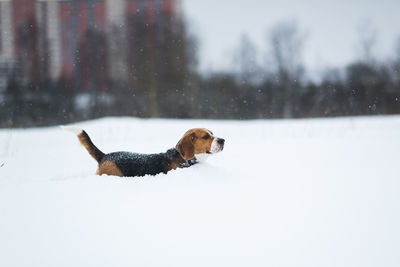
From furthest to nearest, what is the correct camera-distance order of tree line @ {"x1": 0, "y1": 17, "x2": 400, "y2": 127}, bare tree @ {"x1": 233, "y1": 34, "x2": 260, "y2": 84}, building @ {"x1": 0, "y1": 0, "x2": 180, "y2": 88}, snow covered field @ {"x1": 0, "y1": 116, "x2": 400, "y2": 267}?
1. bare tree @ {"x1": 233, "y1": 34, "x2": 260, "y2": 84}
2. building @ {"x1": 0, "y1": 0, "x2": 180, "y2": 88}
3. tree line @ {"x1": 0, "y1": 17, "x2": 400, "y2": 127}
4. snow covered field @ {"x1": 0, "y1": 116, "x2": 400, "y2": 267}

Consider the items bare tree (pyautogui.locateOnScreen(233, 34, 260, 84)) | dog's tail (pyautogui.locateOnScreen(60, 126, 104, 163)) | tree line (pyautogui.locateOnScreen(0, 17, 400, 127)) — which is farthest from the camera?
bare tree (pyautogui.locateOnScreen(233, 34, 260, 84))

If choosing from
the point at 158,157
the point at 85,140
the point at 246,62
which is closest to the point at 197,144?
the point at 158,157

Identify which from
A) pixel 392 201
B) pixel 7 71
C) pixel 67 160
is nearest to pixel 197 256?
pixel 392 201

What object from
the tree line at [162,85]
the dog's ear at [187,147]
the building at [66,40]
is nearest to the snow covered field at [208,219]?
the dog's ear at [187,147]

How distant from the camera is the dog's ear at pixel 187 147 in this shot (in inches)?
118

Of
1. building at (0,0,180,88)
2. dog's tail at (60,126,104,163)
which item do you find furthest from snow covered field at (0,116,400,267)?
building at (0,0,180,88)

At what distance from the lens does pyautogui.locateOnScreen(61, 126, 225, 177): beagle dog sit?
286 cm

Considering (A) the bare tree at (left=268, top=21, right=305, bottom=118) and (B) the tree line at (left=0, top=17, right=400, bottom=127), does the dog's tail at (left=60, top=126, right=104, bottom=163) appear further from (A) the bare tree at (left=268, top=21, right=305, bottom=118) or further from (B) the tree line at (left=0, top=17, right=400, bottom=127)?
(A) the bare tree at (left=268, top=21, right=305, bottom=118)

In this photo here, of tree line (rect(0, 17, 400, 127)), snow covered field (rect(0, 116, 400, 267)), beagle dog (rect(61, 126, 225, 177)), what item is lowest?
snow covered field (rect(0, 116, 400, 267))

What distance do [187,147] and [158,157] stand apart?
0.34 meters

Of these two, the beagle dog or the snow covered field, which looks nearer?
the snow covered field

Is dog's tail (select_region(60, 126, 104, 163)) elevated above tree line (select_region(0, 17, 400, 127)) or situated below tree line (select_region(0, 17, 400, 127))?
below

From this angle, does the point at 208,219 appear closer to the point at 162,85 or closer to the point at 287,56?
the point at 162,85

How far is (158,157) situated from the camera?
119 inches
